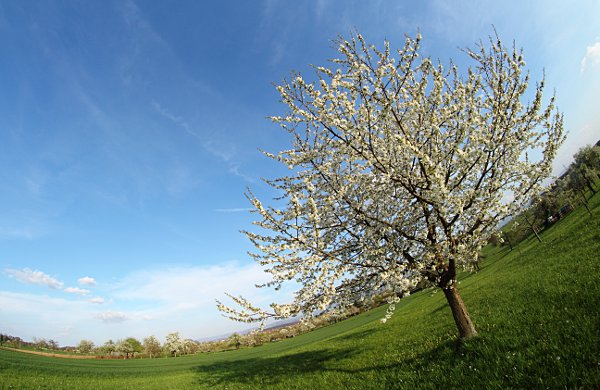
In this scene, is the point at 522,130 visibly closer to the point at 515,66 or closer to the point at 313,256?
the point at 515,66

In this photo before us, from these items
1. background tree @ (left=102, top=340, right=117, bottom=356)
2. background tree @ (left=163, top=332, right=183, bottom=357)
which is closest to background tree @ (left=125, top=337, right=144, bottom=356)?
background tree @ (left=102, top=340, right=117, bottom=356)

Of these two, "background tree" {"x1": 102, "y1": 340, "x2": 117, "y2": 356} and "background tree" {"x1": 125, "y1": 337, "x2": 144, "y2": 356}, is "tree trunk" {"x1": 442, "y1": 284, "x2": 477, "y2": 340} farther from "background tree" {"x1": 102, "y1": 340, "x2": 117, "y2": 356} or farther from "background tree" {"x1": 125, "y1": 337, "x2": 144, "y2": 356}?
"background tree" {"x1": 102, "y1": 340, "x2": 117, "y2": 356}

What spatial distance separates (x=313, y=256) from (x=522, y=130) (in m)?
7.71

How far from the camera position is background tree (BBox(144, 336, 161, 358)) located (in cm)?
9501

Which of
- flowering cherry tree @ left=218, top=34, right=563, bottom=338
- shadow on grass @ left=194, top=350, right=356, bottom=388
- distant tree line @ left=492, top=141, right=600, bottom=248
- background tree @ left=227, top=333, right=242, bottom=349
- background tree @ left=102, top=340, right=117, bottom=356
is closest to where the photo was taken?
flowering cherry tree @ left=218, top=34, right=563, bottom=338

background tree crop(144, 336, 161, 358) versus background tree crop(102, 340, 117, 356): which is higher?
background tree crop(102, 340, 117, 356)

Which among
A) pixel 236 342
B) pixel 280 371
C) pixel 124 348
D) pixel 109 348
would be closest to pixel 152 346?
pixel 124 348

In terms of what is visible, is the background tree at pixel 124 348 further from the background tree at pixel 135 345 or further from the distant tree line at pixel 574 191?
the distant tree line at pixel 574 191

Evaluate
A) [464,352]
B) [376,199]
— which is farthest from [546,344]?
[376,199]

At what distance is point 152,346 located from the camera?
96.8 m

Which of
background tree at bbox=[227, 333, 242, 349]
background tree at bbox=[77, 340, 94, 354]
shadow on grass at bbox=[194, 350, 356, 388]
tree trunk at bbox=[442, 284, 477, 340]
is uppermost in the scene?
background tree at bbox=[77, 340, 94, 354]

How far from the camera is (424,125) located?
935 centimetres

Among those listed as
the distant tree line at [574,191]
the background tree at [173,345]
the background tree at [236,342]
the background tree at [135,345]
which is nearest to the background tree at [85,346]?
the background tree at [135,345]

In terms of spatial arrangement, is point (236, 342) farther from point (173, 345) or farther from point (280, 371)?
point (280, 371)
